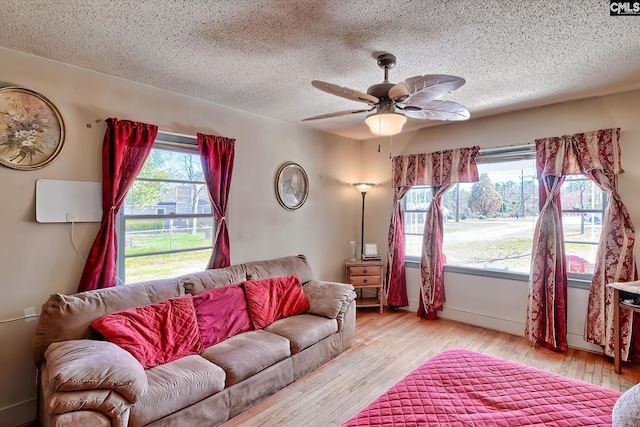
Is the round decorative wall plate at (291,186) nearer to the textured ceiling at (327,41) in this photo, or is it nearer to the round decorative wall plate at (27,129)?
the textured ceiling at (327,41)

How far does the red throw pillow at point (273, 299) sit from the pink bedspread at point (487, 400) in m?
1.62

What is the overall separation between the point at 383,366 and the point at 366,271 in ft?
5.52

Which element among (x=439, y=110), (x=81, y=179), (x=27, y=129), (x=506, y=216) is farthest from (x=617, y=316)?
(x=27, y=129)

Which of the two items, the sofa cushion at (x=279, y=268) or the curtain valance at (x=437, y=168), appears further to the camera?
the curtain valance at (x=437, y=168)

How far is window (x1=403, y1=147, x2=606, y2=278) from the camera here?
3402mm

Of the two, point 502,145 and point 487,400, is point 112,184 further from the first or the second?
point 502,145

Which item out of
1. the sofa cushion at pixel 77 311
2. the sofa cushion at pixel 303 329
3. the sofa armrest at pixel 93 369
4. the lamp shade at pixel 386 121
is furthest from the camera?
the sofa cushion at pixel 303 329

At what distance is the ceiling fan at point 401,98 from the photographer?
1.89 m

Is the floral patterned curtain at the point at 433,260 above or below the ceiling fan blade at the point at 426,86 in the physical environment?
below

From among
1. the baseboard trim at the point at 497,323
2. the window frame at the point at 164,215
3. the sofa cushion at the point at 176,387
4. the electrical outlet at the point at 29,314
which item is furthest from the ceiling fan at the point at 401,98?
the baseboard trim at the point at 497,323

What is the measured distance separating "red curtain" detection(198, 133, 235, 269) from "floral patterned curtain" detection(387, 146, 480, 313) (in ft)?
7.97

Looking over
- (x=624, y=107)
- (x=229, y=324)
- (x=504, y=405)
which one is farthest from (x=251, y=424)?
(x=624, y=107)

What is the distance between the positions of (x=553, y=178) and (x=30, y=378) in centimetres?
499

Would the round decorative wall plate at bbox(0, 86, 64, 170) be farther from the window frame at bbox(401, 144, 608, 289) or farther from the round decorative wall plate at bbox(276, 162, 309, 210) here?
the window frame at bbox(401, 144, 608, 289)
